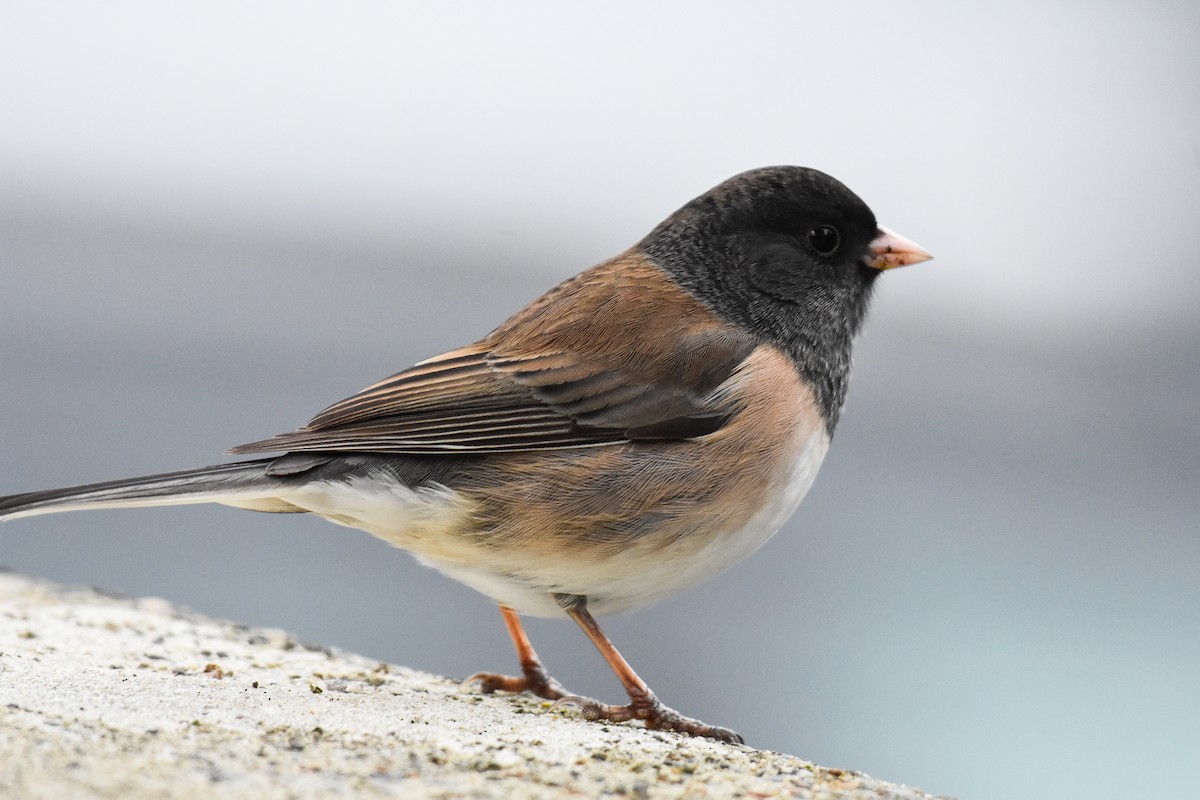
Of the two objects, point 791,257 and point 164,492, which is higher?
point 791,257

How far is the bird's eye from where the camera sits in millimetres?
2400

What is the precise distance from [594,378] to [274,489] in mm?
581

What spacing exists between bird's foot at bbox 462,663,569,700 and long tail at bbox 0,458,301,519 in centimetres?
59

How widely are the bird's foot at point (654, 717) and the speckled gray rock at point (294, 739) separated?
56 millimetres

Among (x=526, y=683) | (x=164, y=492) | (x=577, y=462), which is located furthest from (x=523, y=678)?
(x=164, y=492)

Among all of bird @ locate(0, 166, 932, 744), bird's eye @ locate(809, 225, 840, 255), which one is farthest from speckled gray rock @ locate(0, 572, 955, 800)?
bird's eye @ locate(809, 225, 840, 255)

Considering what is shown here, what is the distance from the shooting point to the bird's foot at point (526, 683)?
7.48ft

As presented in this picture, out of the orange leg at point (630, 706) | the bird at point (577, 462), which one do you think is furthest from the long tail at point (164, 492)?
the orange leg at point (630, 706)

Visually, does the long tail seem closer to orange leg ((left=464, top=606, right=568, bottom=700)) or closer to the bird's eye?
orange leg ((left=464, top=606, right=568, bottom=700))

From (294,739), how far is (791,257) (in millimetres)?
1372

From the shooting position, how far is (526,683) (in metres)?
2.30

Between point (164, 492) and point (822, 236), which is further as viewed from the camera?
point (822, 236)

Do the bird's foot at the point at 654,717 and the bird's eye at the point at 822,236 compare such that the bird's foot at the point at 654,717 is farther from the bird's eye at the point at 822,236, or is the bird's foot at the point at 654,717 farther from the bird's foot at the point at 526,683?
the bird's eye at the point at 822,236

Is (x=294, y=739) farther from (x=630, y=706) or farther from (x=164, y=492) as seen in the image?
(x=630, y=706)
